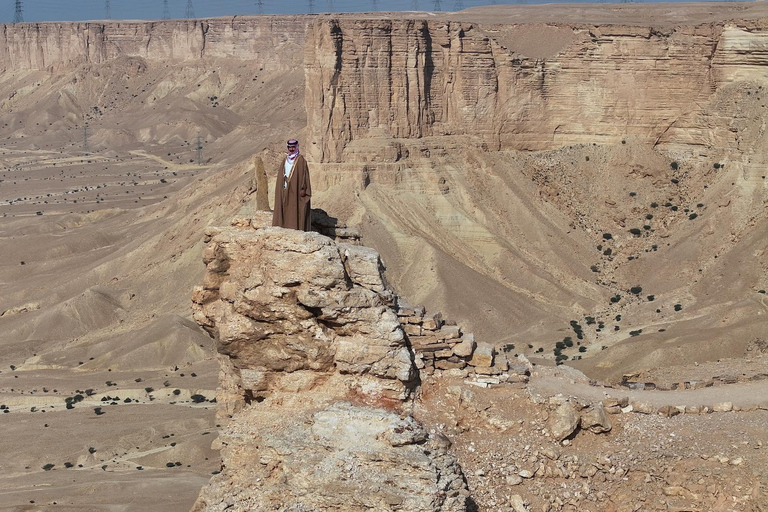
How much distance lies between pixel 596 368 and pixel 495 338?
9179 millimetres

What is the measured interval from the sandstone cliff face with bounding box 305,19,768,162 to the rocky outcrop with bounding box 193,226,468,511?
42334mm

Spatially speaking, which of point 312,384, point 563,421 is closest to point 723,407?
point 563,421

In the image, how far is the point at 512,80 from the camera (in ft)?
215

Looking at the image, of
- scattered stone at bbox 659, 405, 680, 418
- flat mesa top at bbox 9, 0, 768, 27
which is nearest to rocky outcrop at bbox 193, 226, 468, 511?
scattered stone at bbox 659, 405, 680, 418

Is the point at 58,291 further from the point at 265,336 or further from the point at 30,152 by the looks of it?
the point at 30,152

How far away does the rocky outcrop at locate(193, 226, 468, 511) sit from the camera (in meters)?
15.7

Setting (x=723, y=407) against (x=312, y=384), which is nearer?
(x=312, y=384)

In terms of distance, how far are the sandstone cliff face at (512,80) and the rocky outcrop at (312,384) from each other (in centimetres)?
4233

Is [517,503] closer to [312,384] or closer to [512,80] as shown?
[312,384]

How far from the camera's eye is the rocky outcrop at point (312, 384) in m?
15.7

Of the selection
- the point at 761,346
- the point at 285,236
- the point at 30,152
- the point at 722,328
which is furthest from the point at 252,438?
the point at 30,152

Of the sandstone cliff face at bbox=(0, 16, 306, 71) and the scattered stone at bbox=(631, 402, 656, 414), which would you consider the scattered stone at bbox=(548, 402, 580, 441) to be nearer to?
the scattered stone at bbox=(631, 402, 656, 414)

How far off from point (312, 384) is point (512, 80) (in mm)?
50001

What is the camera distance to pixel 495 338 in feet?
164
